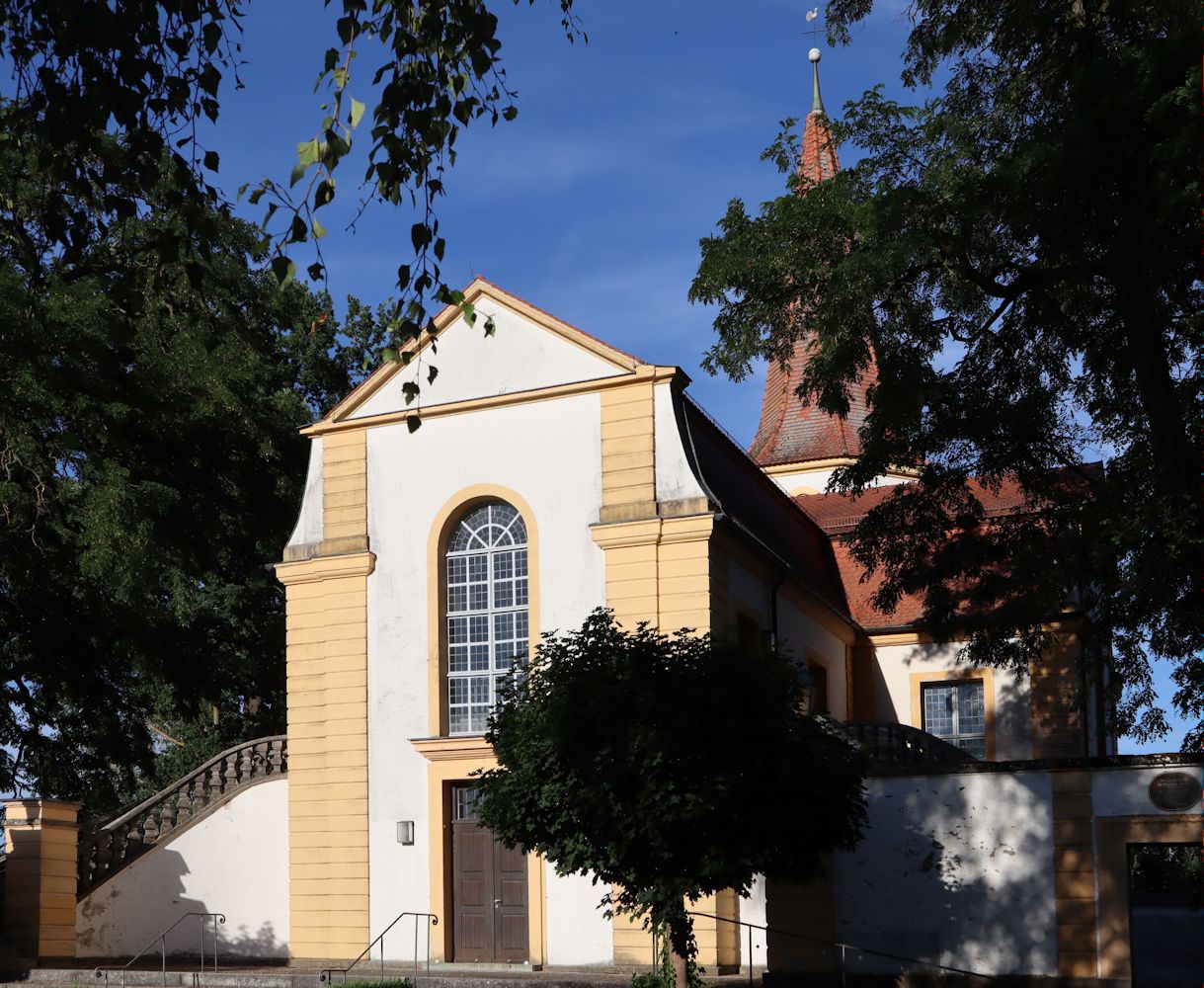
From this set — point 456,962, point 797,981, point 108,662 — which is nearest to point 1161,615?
point 797,981

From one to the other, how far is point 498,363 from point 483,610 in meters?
3.70

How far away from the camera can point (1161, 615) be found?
16891 mm

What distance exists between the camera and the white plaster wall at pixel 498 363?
2258cm

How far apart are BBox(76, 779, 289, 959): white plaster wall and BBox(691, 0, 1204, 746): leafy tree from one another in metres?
10.4

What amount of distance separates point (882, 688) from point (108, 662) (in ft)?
45.7

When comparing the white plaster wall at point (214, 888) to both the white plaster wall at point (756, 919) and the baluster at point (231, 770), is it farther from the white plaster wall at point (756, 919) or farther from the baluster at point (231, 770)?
the white plaster wall at point (756, 919)

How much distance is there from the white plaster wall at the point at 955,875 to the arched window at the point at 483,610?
18.9ft

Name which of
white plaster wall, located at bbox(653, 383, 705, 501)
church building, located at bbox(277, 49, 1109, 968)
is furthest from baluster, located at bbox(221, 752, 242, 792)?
white plaster wall, located at bbox(653, 383, 705, 501)

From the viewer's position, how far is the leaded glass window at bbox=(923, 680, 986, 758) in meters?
27.5

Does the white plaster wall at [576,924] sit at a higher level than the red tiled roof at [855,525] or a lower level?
lower

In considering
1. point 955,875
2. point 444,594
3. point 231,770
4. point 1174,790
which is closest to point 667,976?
point 955,875

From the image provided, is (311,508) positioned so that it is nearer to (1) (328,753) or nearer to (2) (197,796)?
(1) (328,753)

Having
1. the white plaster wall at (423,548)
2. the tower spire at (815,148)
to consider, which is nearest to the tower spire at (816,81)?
the tower spire at (815,148)

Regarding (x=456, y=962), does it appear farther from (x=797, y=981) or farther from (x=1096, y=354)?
(x=1096, y=354)
